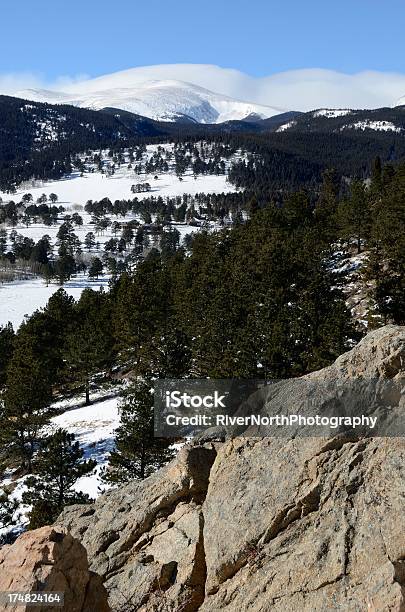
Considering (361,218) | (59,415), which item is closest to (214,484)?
(59,415)

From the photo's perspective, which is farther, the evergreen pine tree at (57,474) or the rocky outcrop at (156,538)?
the evergreen pine tree at (57,474)

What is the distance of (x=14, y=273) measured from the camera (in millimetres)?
183750

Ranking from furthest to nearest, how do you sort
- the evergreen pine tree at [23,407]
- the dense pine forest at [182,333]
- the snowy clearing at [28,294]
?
the snowy clearing at [28,294]
the evergreen pine tree at [23,407]
the dense pine forest at [182,333]

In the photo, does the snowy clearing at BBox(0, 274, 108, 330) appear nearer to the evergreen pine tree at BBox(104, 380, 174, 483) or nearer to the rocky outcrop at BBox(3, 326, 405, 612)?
the evergreen pine tree at BBox(104, 380, 174, 483)

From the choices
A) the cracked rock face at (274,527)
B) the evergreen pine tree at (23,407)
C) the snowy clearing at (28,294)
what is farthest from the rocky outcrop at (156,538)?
the snowy clearing at (28,294)

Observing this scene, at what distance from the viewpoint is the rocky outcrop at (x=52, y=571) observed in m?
10.5

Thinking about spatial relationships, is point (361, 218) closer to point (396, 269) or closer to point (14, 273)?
point (396, 269)

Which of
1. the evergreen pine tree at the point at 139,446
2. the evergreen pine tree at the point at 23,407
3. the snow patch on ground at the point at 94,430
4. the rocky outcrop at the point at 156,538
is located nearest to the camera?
the rocky outcrop at the point at 156,538

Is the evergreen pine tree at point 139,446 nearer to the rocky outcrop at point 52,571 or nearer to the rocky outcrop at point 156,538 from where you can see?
the rocky outcrop at point 156,538

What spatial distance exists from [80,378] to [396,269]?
31.1 m

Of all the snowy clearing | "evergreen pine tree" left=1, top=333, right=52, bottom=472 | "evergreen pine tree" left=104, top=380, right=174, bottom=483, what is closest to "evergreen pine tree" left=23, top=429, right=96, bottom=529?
"evergreen pine tree" left=104, top=380, right=174, bottom=483

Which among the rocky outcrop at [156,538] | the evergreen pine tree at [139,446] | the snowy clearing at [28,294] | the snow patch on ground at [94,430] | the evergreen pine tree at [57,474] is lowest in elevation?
the snowy clearing at [28,294]

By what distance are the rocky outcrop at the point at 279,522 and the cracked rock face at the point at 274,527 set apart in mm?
25

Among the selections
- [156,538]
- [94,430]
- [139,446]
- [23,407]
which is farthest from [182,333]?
[156,538]
